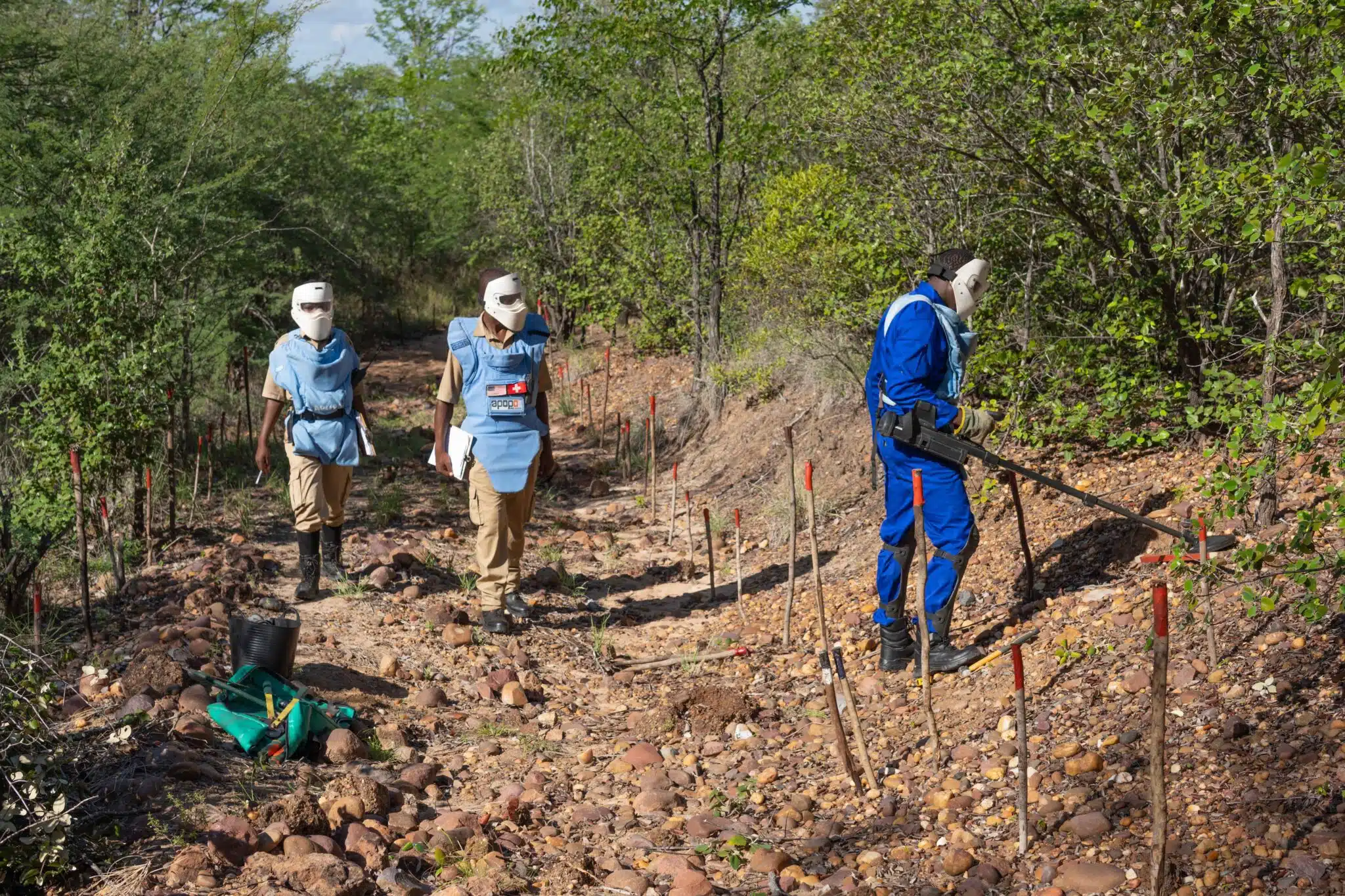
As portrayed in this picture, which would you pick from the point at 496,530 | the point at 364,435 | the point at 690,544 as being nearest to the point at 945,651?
the point at 496,530

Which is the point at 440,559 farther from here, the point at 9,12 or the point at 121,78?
the point at 9,12

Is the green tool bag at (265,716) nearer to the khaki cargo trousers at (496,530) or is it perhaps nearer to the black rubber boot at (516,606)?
the khaki cargo trousers at (496,530)

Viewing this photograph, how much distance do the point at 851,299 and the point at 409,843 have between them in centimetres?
587

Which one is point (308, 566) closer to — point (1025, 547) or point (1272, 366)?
point (1025, 547)

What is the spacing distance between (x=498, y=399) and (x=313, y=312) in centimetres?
117

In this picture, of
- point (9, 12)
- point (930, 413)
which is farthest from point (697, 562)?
point (9, 12)

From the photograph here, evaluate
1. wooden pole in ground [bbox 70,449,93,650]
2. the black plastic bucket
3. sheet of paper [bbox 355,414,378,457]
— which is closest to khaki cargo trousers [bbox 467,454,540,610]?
sheet of paper [bbox 355,414,378,457]

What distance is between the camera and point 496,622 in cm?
638

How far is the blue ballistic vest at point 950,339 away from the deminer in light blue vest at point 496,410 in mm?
2003

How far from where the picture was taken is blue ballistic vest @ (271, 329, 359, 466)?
21.2 ft

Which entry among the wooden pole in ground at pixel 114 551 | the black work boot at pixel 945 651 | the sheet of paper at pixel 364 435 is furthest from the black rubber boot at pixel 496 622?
the black work boot at pixel 945 651

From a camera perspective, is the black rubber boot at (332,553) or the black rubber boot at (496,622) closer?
the black rubber boot at (496,622)

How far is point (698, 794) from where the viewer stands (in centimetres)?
458

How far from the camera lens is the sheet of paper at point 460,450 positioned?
624 centimetres
